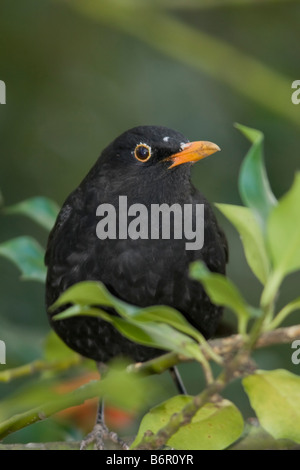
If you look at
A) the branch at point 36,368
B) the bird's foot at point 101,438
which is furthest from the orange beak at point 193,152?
the bird's foot at point 101,438

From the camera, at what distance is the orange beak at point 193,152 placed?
2578 mm

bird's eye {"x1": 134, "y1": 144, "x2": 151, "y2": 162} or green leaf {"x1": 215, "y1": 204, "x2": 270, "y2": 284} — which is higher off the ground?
green leaf {"x1": 215, "y1": 204, "x2": 270, "y2": 284}

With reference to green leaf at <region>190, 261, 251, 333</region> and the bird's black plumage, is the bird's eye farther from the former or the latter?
green leaf at <region>190, 261, 251, 333</region>

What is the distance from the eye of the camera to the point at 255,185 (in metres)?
1.40

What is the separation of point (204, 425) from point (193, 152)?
1197mm

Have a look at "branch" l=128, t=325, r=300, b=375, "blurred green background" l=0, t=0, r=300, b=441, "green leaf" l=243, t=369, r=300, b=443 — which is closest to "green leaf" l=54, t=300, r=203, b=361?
"branch" l=128, t=325, r=300, b=375

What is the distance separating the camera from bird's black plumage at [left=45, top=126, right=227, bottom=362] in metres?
2.73

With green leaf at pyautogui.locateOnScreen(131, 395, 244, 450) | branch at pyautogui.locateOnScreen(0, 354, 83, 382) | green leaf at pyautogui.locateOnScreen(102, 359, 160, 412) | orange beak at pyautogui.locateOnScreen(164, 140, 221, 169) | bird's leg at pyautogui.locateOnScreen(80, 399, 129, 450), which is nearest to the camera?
green leaf at pyautogui.locateOnScreen(102, 359, 160, 412)

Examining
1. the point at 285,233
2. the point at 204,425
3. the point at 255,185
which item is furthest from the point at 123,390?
the point at 204,425

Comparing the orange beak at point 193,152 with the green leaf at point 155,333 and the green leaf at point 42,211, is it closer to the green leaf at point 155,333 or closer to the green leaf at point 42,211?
the green leaf at point 42,211

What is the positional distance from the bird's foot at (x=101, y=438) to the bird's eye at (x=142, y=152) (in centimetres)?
102

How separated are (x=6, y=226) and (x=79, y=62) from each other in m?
1.26
